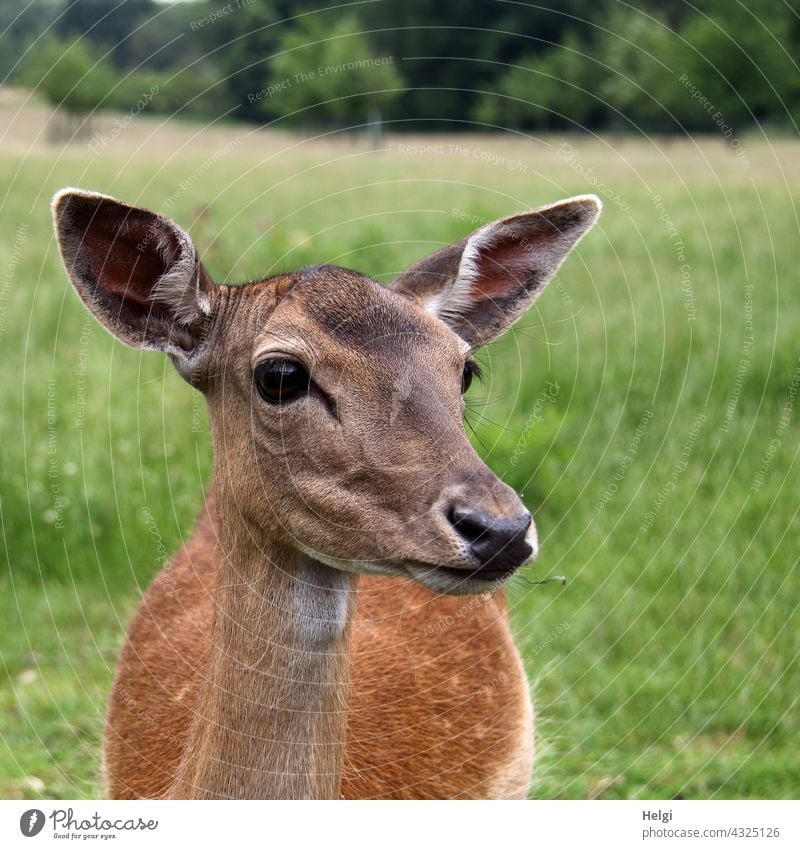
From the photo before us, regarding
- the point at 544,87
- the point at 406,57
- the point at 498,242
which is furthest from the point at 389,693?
the point at 544,87

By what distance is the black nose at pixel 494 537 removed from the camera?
2986mm

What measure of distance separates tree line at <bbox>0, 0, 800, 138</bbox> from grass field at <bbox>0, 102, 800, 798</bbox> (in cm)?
159

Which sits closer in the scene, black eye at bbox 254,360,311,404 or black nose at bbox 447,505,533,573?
black nose at bbox 447,505,533,573

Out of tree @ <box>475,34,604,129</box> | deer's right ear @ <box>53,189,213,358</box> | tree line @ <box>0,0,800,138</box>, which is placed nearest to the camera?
deer's right ear @ <box>53,189,213,358</box>

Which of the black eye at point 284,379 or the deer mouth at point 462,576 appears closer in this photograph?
the deer mouth at point 462,576

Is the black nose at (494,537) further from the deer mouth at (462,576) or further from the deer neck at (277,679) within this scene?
the deer neck at (277,679)

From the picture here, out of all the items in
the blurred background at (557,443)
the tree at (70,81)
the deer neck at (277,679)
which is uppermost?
the deer neck at (277,679)

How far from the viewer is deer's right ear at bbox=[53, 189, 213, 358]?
3666 mm

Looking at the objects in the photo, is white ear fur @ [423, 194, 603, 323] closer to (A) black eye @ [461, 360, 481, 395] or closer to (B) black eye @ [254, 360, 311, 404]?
(A) black eye @ [461, 360, 481, 395]

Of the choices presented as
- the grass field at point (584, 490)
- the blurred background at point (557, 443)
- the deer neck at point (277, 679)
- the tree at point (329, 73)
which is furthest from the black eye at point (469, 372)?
the tree at point (329, 73)

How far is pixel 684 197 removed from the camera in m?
13.4

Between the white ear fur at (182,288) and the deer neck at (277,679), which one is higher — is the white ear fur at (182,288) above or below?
above

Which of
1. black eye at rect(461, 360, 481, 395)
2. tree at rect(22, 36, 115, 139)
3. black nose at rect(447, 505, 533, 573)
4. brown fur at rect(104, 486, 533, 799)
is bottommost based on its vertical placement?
tree at rect(22, 36, 115, 139)

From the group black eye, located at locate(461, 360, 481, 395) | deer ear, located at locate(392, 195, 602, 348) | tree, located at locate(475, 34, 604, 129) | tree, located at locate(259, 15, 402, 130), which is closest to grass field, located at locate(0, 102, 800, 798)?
deer ear, located at locate(392, 195, 602, 348)
